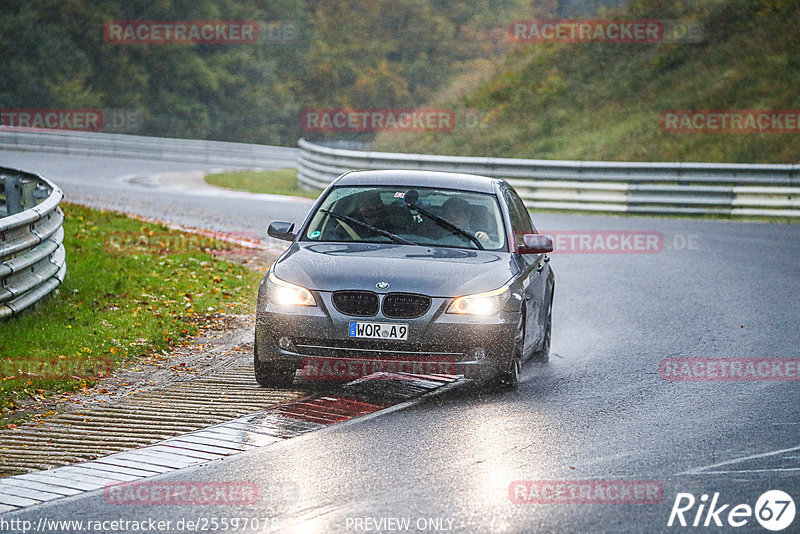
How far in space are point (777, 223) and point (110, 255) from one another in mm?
13681

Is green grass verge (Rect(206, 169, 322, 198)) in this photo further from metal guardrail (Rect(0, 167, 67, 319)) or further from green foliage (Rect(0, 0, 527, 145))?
green foliage (Rect(0, 0, 527, 145))

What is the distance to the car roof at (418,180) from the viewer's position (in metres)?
10.2

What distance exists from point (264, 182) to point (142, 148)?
963cm

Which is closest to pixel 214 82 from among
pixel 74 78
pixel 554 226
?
pixel 74 78

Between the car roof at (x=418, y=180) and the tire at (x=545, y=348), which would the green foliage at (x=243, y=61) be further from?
the tire at (x=545, y=348)

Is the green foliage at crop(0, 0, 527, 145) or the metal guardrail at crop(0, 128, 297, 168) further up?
the green foliage at crop(0, 0, 527, 145)

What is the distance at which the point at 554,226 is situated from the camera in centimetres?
2211

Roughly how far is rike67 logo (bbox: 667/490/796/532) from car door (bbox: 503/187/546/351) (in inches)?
136

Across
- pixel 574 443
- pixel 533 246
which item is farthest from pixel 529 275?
pixel 574 443

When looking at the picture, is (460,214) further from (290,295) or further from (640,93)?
(640,93)

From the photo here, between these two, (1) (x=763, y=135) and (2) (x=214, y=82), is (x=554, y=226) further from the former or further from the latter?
(2) (x=214, y=82)

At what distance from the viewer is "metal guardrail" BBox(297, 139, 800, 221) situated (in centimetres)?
2441

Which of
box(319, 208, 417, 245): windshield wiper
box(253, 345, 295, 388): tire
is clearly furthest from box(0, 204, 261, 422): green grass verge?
box(319, 208, 417, 245): windshield wiper

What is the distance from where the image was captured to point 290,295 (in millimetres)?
8836
